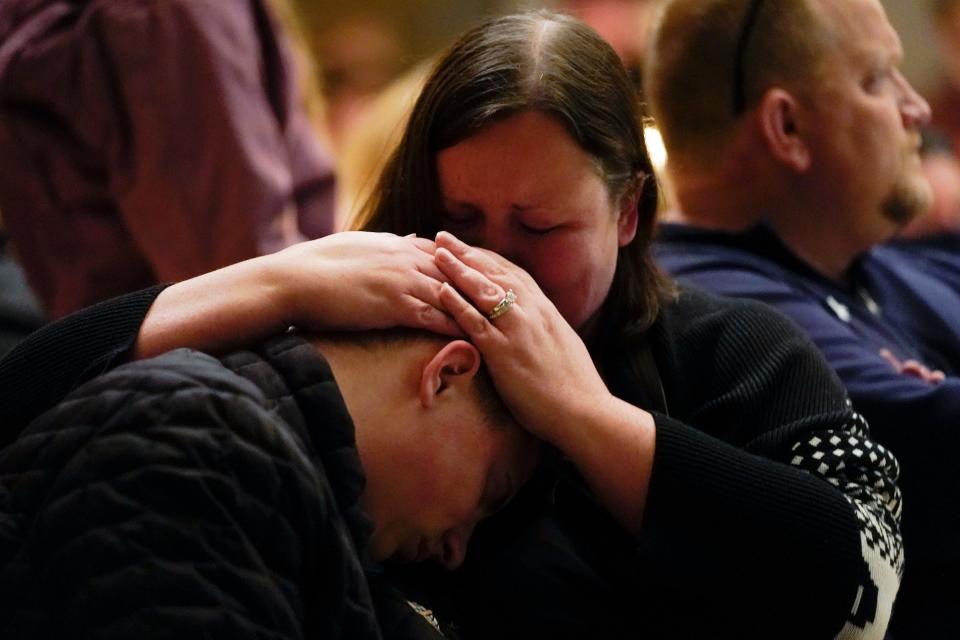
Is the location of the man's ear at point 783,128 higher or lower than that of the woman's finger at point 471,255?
lower

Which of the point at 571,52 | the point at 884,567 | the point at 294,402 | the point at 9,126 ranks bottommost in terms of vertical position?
the point at 884,567

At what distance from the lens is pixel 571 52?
4.95 ft

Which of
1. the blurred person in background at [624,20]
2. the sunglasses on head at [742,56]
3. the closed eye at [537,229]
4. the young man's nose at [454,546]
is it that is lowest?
the blurred person in background at [624,20]

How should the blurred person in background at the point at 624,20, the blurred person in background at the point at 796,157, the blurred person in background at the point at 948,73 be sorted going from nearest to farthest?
1. the blurred person in background at the point at 796,157
2. the blurred person in background at the point at 624,20
3. the blurred person in background at the point at 948,73

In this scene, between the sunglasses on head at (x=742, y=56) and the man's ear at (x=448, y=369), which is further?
the sunglasses on head at (x=742, y=56)

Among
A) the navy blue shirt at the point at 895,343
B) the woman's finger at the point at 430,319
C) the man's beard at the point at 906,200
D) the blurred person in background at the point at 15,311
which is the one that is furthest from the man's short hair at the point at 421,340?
the blurred person in background at the point at 15,311

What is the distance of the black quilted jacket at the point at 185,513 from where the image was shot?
3.48 ft

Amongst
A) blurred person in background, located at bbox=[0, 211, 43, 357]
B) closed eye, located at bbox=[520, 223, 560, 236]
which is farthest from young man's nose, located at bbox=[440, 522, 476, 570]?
blurred person in background, located at bbox=[0, 211, 43, 357]

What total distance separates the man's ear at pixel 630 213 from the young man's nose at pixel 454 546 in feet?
1.39

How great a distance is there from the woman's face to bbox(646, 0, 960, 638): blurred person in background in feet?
1.75

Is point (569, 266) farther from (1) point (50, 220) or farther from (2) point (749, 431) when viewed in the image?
(1) point (50, 220)

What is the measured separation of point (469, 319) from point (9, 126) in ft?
4.18

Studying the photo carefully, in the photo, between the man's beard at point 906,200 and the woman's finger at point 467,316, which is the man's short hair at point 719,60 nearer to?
the man's beard at point 906,200

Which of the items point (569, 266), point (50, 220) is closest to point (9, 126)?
point (50, 220)
